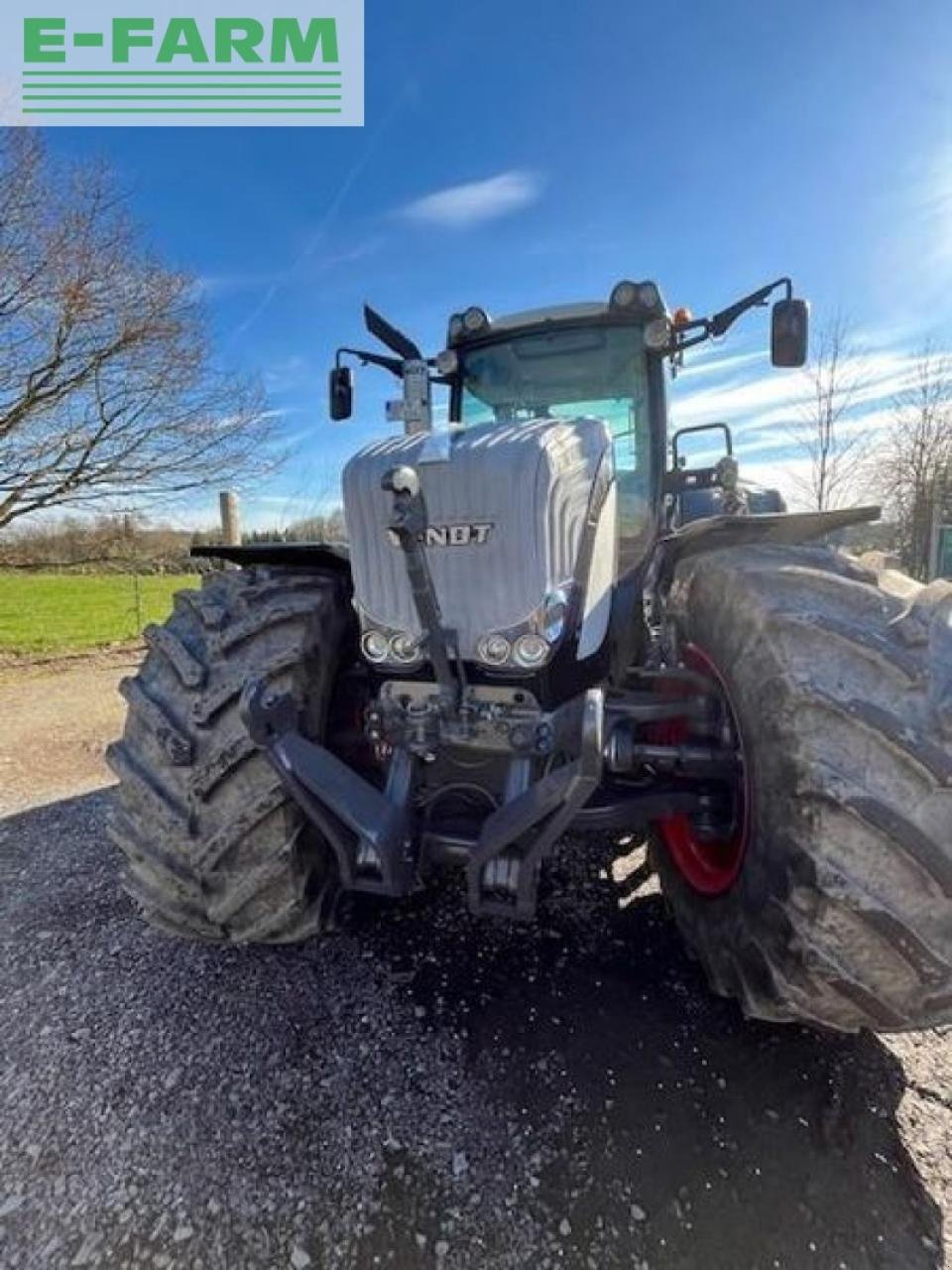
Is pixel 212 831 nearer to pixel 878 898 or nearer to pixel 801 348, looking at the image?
pixel 878 898

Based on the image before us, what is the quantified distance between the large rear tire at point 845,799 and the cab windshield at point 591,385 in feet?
3.88

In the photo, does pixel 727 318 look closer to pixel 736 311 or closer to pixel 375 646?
pixel 736 311

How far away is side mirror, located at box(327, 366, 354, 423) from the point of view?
3531mm

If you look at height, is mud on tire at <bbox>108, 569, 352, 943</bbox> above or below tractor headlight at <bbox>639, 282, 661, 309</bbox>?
below

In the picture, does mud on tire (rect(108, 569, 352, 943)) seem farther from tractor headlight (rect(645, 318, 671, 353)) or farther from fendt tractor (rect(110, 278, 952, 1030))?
tractor headlight (rect(645, 318, 671, 353))

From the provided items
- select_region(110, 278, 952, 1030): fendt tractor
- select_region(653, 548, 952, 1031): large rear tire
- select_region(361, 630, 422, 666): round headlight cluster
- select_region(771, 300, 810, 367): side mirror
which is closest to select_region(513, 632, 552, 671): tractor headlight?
select_region(110, 278, 952, 1030): fendt tractor

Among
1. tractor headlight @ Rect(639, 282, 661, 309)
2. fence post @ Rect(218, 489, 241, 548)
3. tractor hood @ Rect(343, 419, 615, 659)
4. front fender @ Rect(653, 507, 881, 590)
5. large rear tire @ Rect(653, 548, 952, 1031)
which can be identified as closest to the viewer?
large rear tire @ Rect(653, 548, 952, 1031)

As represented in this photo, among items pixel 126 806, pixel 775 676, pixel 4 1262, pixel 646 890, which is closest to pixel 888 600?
pixel 775 676

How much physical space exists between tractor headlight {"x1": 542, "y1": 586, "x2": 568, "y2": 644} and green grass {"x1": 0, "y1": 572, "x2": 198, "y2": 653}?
809 centimetres

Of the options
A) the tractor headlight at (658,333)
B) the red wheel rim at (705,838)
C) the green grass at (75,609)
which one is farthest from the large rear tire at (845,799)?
the green grass at (75,609)

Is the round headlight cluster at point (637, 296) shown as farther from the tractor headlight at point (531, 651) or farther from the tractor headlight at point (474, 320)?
the tractor headlight at point (531, 651)

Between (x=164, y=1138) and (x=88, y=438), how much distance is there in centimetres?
987

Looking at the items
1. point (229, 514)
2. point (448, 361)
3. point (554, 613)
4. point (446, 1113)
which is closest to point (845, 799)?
point (554, 613)

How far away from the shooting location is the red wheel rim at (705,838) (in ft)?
6.56
